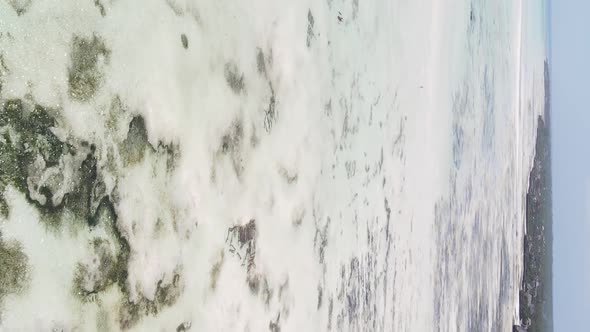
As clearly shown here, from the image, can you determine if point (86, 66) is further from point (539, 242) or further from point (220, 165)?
point (539, 242)

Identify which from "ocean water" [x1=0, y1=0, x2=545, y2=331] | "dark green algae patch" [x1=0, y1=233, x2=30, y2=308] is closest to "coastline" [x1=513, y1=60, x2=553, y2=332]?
"ocean water" [x1=0, y1=0, x2=545, y2=331]

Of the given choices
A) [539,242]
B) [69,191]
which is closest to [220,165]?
[69,191]

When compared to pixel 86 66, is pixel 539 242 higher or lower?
lower

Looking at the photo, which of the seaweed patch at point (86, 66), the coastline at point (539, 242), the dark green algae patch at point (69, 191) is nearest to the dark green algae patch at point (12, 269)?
the dark green algae patch at point (69, 191)

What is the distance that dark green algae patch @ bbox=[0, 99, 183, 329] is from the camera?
443mm

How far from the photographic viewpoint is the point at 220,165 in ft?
2.33

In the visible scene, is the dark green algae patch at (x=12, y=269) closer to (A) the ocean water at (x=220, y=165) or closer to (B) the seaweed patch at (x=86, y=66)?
(A) the ocean water at (x=220, y=165)

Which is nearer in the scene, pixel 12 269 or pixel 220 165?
pixel 12 269

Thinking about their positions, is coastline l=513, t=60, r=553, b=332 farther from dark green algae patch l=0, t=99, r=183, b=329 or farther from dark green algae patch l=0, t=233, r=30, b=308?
dark green algae patch l=0, t=233, r=30, b=308

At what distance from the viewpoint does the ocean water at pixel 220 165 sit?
0.47 metres

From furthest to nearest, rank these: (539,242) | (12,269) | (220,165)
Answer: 1. (539,242)
2. (220,165)
3. (12,269)

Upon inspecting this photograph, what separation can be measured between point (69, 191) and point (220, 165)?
0.23 meters

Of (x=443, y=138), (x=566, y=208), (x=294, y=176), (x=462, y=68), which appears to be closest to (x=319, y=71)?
(x=294, y=176)

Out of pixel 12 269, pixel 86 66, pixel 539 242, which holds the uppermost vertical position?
pixel 86 66
